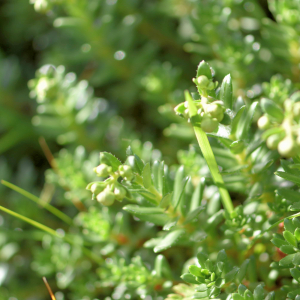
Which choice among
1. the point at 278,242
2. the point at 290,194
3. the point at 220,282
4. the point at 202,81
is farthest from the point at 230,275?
the point at 202,81

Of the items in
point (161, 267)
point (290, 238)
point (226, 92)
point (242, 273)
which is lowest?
point (161, 267)

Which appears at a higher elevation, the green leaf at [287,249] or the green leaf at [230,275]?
→ the green leaf at [287,249]

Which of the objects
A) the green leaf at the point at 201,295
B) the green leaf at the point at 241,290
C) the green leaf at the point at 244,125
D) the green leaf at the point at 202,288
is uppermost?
the green leaf at the point at 244,125

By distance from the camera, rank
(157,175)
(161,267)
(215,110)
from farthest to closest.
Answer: (161,267) < (157,175) < (215,110)

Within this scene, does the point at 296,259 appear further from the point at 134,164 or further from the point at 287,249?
the point at 134,164

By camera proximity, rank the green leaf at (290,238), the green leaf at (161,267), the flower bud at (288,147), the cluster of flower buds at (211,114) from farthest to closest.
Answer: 1. the green leaf at (161,267)
2. the green leaf at (290,238)
3. the cluster of flower buds at (211,114)
4. the flower bud at (288,147)

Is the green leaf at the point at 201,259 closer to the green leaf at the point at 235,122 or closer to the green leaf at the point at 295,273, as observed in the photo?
the green leaf at the point at 295,273

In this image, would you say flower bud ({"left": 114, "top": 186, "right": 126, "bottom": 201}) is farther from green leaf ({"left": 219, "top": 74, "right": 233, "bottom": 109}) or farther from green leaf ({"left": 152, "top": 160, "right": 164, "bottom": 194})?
green leaf ({"left": 219, "top": 74, "right": 233, "bottom": 109})

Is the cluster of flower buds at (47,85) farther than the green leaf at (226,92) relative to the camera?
Yes

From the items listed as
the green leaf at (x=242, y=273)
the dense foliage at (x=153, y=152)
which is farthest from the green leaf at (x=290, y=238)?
the green leaf at (x=242, y=273)
